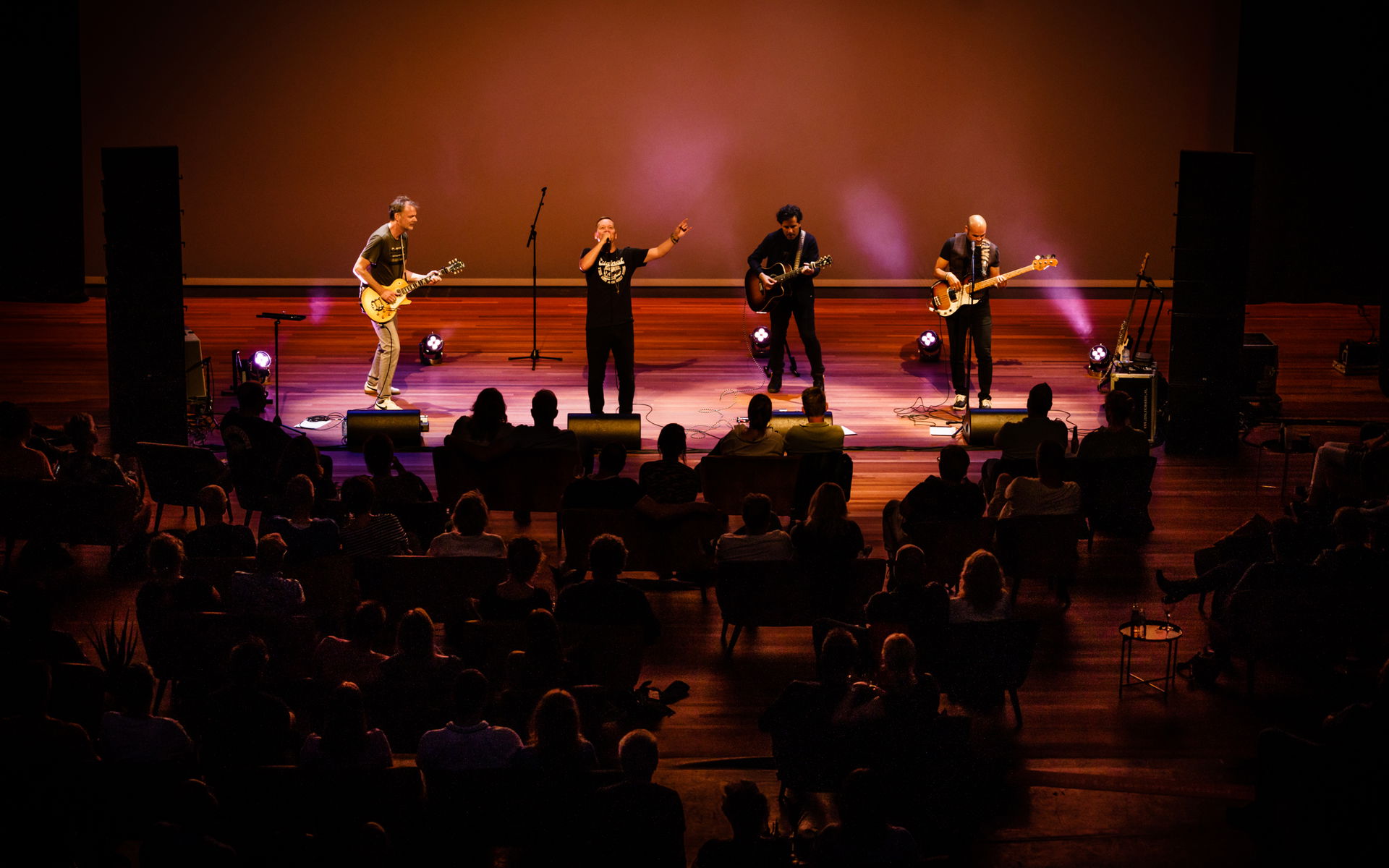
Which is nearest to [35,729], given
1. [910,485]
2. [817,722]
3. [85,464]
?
[817,722]

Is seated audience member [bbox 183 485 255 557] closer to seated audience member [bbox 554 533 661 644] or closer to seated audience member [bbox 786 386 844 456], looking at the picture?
seated audience member [bbox 554 533 661 644]

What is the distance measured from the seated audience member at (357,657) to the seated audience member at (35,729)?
2.84 ft

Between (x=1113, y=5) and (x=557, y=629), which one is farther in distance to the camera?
(x=1113, y=5)

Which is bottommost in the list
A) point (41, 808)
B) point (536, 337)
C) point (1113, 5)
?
point (41, 808)

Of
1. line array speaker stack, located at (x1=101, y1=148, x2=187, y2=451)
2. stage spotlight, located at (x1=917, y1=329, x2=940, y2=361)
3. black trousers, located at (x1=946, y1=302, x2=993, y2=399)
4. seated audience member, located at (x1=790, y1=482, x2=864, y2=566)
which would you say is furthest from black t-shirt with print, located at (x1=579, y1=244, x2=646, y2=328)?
stage spotlight, located at (x1=917, y1=329, x2=940, y2=361)

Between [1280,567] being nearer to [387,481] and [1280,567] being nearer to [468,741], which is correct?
[468,741]

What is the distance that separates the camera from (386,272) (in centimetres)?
1033

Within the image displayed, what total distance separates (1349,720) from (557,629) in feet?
9.17

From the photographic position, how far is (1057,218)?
1633 cm

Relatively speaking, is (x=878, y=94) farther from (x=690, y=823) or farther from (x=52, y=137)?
(x=690, y=823)

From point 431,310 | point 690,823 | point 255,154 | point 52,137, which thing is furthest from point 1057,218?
point 690,823

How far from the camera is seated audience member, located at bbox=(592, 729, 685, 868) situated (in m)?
3.98

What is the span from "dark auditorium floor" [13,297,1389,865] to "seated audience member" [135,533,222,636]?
1412 mm

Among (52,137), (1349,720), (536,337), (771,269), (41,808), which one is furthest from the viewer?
(52,137)
